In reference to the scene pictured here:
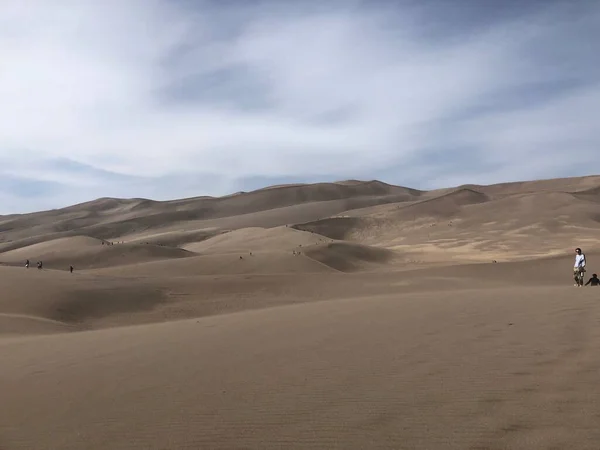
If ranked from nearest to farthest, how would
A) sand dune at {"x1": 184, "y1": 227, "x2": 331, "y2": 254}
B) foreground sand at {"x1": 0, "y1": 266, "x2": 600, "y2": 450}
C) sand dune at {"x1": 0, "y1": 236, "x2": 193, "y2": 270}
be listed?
foreground sand at {"x1": 0, "y1": 266, "x2": 600, "y2": 450} → sand dune at {"x1": 0, "y1": 236, "x2": 193, "y2": 270} → sand dune at {"x1": 184, "y1": 227, "x2": 331, "y2": 254}

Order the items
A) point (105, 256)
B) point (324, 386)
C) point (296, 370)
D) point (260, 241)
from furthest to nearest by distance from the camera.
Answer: point (260, 241) < point (105, 256) < point (296, 370) < point (324, 386)

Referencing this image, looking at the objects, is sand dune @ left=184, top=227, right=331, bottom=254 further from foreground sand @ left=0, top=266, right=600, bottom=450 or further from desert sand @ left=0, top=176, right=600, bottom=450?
foreground sand @ left=0, top=266, right=600, bottom=450

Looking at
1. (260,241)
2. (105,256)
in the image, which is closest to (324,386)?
(105,256)

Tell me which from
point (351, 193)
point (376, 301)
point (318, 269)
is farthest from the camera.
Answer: point (351, 193)

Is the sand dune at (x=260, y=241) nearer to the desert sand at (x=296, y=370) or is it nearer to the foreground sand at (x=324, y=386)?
the desert sand at (x=296, y=370)

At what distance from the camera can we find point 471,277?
2361 cm

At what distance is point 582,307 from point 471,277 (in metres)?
13.9

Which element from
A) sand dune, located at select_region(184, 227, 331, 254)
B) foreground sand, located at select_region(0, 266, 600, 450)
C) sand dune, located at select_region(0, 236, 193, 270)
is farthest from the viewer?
sand dune, located at select_region(184, 227, 331, 254)

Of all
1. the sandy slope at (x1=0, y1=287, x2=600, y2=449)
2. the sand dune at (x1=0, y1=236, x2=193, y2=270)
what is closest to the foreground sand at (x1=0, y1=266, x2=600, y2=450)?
the sandy slope at (x1=0, y1=287, x2=600, y2=449)

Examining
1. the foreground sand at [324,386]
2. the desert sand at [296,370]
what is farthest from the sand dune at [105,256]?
the foreground sand at [324,386]

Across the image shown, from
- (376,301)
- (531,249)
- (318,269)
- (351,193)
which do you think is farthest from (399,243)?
(351,193)

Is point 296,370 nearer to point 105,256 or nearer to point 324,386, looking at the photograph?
point 324,386

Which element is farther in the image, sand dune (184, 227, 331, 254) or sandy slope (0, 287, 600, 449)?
sand dune (184, 227, 331, 254)

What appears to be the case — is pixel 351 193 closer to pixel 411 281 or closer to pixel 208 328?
pixel 411 281
